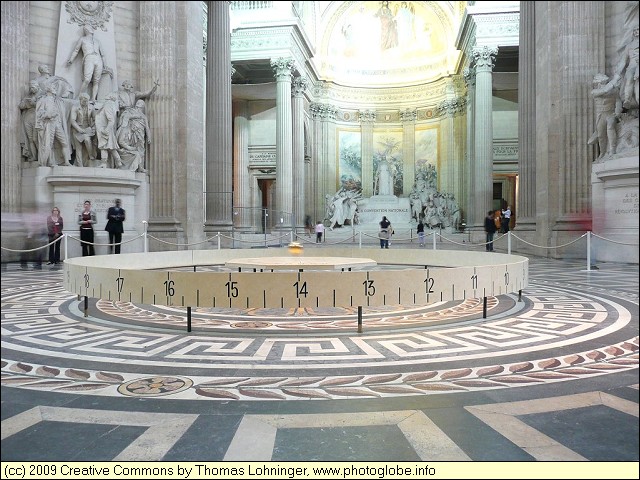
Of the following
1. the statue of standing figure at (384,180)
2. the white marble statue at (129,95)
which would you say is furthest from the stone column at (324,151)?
the white marble statue at (129,95)

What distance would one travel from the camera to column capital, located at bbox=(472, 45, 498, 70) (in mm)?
23312

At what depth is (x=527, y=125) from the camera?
14.4 m

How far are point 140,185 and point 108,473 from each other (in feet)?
38.3

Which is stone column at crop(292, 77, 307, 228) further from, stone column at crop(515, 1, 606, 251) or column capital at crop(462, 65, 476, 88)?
stone column at crop(515, 1, 606, 251)

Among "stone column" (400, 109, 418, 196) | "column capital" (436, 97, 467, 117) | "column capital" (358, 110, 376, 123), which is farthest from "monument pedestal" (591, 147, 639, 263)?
"column capital" (358, 110, 376, 123)

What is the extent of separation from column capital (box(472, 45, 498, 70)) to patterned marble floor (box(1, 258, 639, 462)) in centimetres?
2088

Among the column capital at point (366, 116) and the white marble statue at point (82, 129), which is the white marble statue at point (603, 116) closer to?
the white marble statue at point (82, 129)

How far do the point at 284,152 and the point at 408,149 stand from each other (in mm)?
12337

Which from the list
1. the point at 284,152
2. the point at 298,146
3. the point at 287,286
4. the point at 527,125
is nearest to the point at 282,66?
the point at 298,146

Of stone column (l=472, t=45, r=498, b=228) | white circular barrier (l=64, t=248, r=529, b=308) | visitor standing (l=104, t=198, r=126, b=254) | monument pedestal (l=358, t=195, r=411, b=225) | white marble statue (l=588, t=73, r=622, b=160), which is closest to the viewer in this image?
white circular barrier (l=64, t=248, r=529, b=308)

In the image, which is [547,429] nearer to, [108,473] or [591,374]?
[591,374]

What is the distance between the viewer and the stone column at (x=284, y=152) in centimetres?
2406

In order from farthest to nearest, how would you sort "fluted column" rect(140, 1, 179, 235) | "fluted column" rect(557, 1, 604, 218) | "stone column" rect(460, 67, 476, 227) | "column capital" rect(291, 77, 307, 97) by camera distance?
"column capital" rect(291, 77, 307, 97) → "stone column" rect(460, 67, 476, 227) → "fluted column" rect(140, 1, 179, 235) → "fluted column" rect(557, 1, 604, 218)

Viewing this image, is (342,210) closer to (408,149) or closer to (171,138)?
(408,149)
